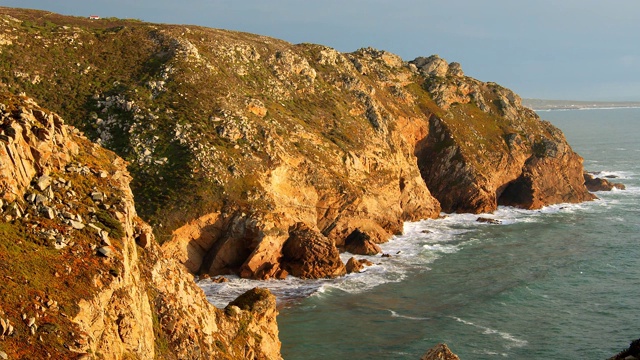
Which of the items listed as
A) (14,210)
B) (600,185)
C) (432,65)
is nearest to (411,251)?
(14,210)

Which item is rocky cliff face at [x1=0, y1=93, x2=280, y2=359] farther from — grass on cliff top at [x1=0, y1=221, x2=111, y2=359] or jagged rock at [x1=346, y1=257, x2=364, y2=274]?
jagged rock at [x1=346, y1=257, x2=364, y2=274]

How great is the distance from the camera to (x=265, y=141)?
7581 cm

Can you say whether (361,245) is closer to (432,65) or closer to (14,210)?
(14,210)

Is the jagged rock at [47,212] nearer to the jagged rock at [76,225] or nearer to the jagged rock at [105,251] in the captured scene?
the jagged rock at [76,225]

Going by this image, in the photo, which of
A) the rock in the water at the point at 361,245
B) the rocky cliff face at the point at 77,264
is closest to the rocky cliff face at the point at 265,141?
the rock in the water at the point at 361,245

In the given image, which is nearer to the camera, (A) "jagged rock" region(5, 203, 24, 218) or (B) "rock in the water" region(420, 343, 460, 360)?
(A) "jagged rock" region(5, 203, 24, 218)

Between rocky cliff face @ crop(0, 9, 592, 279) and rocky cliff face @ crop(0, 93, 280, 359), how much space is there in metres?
16.2

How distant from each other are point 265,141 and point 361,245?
1738 cm

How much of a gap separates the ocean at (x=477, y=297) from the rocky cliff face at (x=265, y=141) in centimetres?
557

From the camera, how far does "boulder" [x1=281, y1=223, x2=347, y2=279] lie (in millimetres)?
66188

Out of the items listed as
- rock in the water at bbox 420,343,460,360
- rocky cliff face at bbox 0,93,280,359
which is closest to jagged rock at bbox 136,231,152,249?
rocky cliff face at bbox 0,93,280,359

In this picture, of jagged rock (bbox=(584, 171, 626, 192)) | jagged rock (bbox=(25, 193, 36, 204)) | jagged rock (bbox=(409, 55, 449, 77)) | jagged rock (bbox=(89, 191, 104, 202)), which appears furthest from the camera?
jagged rock (bbox=(409, 55, 449, 77))

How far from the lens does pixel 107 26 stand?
93.8 meters

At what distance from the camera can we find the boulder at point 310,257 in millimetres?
66188
